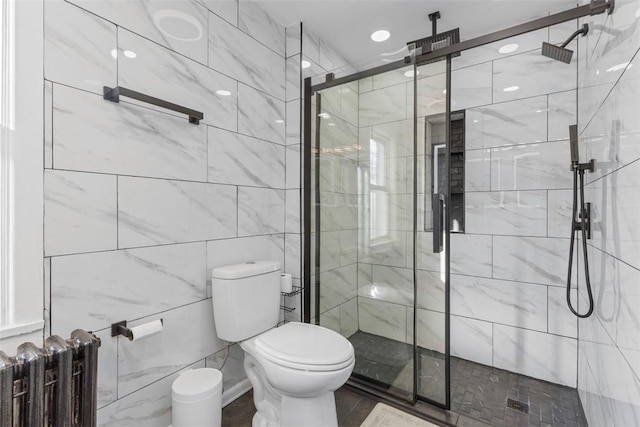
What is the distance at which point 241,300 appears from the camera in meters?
1.68

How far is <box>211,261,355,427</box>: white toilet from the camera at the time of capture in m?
1.38

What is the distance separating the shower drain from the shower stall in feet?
0.05

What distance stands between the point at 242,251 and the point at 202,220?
35 centimetres

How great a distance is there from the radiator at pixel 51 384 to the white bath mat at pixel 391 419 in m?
1.32

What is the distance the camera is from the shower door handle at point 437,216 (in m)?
1.77

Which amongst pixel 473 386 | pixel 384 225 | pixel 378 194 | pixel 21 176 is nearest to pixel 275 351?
pixel 384 225

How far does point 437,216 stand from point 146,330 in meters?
1.59

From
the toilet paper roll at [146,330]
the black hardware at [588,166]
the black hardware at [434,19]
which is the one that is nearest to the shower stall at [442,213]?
the black hardware at [434,19]

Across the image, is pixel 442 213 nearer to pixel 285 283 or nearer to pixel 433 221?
pixel 433 221

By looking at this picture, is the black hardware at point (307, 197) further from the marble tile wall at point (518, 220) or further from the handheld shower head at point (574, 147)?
the handheld shower head at point (574, 147)

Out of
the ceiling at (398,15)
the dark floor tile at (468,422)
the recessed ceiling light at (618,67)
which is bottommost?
the dark floor tile at (468,422)

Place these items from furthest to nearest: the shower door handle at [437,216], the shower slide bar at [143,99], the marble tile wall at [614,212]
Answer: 1. the shower door handle at [437,216]
2. the shower slide bar at [143,99]
3. the marble tile wall at [614,212]

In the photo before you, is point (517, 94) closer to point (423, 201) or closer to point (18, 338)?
point (423, 201)

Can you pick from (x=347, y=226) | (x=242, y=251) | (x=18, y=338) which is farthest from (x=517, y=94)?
(x=18, y=338)
